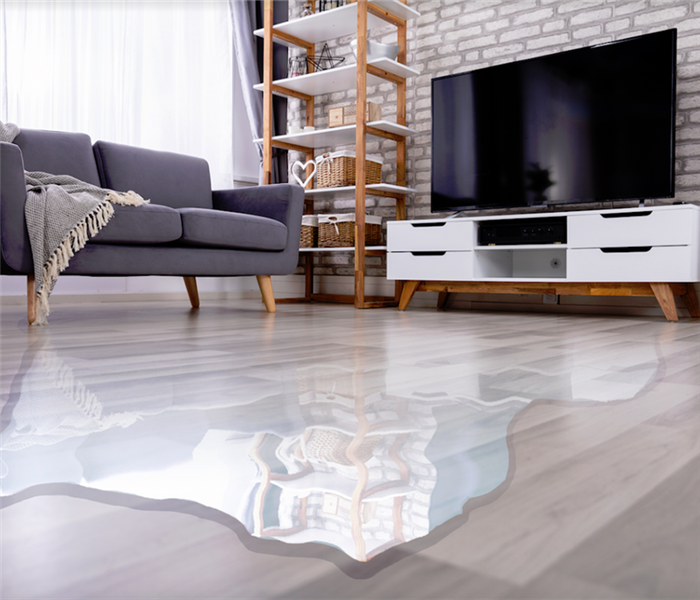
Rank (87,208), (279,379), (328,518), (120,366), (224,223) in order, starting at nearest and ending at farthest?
(328,518)
(279,379)
(120,366)
(87,208)
(224,223)

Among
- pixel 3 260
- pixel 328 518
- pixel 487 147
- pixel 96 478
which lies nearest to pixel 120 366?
pixel 96 478

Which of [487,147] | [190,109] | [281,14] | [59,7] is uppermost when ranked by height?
[281,14]

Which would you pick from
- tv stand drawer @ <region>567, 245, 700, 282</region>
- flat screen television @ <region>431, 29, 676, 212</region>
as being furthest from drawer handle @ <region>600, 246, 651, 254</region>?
flat screen television @ <region>431, 29, 676, 212</region>

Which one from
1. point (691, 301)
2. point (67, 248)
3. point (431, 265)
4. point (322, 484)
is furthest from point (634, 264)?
point (322, 484)

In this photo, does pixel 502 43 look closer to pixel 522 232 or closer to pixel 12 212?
pixel 522 232

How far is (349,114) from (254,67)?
3.73ft

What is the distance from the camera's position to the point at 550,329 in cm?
228

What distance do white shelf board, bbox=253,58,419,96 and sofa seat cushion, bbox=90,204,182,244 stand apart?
162cm

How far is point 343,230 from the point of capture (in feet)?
12.6

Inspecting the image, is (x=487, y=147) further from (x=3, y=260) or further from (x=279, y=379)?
(x=279, y=379)

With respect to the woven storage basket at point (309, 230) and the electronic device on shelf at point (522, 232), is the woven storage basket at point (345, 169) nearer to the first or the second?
the woven storage basket at point (309, 230)

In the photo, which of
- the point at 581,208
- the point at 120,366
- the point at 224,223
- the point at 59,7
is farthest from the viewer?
the point at 59,7

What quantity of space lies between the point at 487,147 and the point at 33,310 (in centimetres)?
232

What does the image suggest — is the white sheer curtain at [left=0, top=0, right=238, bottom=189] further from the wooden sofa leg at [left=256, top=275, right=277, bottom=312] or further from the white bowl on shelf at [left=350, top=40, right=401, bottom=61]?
the wooden sofa leg at [left=256, top=275, right=277, bottom=312]
